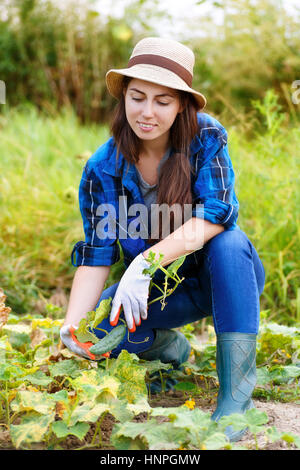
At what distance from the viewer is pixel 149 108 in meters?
1.69

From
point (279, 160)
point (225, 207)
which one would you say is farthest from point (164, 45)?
point (279, 160)

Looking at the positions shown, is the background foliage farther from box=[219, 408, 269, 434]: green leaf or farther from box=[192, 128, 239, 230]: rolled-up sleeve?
box=[219, 408, 269, 434]: green leaf

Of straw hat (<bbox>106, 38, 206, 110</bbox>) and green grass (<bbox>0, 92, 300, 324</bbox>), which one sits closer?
straw hat (<bbox>106, 38, 206, 110</bbox>)

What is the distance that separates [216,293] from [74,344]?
1.55 feet

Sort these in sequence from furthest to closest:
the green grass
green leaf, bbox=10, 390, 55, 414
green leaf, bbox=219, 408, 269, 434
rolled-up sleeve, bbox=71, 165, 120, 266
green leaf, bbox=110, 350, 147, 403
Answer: the green grass
rolled-up sleeve, bbox=71, 165, 120, 266
green leaf, bbox=110, 350, 147, 403
green leaf, bbox=10, 390, 55, 414
green leaf, bbox=219, 408, 269, 434

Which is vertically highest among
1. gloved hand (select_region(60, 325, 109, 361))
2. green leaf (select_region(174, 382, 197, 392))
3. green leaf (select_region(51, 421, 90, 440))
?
gloved hand (select_region(60, 325, 109, 361))

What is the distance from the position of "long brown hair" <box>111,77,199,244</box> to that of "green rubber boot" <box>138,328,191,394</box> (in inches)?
15.7

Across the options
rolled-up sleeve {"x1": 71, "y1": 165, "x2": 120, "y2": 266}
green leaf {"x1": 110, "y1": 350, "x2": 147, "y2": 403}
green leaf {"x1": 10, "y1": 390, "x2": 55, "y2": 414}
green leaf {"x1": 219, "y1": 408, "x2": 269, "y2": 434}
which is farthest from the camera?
rolled-up sleeve {"x1": 71, "y1": 165, "x2": 120, "y2": 266}

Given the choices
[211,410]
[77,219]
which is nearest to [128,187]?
[211,410]

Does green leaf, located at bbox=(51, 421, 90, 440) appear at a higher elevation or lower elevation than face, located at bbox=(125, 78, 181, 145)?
lower

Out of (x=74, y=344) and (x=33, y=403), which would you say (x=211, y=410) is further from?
(x=33, y=403)

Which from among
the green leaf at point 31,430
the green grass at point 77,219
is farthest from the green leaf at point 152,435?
the green grass at point 77,219

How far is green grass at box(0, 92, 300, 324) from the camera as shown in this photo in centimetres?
280

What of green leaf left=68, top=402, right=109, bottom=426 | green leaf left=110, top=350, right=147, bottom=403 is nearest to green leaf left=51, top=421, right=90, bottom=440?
green leaf left=68, top=402, right=109, bottom=426
